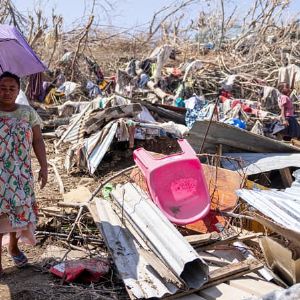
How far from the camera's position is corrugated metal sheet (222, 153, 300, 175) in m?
5.50

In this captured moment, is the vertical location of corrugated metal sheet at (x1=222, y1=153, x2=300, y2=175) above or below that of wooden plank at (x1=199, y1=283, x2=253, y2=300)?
above

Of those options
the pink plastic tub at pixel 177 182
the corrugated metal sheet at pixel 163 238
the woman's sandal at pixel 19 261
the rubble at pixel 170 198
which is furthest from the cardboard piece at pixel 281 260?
the woman's sandal at pixel 19 261

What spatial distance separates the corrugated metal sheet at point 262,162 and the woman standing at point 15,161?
106 inches

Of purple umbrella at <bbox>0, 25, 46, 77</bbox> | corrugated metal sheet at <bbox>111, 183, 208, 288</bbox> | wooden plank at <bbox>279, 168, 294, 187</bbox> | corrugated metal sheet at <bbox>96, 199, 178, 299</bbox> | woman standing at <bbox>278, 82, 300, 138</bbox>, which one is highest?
purple umbrella at <bbox>0, 25, 46, 77</bbox>

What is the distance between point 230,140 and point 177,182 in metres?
1.62

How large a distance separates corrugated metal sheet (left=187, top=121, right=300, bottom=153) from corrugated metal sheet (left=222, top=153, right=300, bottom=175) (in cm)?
11

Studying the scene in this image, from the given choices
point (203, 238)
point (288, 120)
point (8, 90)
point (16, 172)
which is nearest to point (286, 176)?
point (203, 238)

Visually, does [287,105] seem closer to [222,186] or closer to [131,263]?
[222,186]

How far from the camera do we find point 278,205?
3436 millimetres

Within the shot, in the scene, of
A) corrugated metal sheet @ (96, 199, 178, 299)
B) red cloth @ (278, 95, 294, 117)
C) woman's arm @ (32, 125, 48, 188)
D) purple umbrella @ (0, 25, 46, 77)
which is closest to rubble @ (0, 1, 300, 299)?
corrugated metal sheet @ (96, 199, 178, 299)

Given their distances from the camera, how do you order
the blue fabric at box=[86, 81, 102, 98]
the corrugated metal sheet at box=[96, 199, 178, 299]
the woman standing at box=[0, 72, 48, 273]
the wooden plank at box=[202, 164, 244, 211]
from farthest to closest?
the blue fabric at box=[86, 81, 102, 98] → the wooden plank at box=[202, 164, 244, 211] → the woman standing at box=[0, 72, 48, 273] → the corrugated metal sheet at box=[96, 199, 178, 299]

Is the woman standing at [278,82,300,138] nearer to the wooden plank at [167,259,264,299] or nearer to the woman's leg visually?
the wooden plank at [167,259,264,299]

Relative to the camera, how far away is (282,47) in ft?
50.8

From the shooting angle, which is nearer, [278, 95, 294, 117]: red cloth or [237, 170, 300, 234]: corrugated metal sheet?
[237, 170, 300, 234]: corrugated metal sheet
